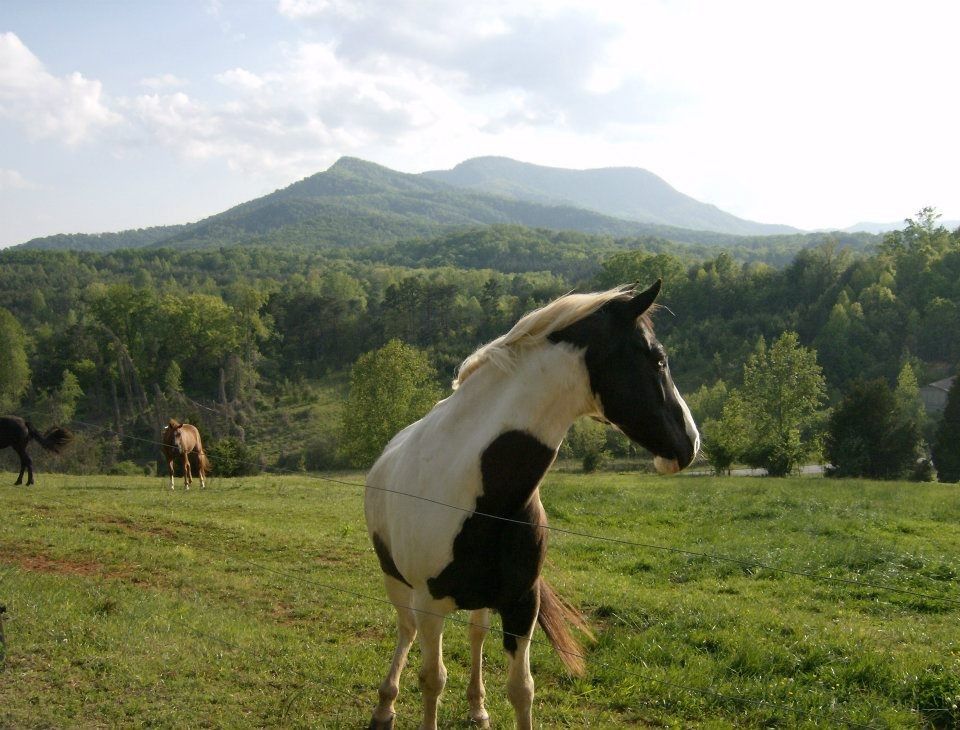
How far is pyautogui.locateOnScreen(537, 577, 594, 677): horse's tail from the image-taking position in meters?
4.43

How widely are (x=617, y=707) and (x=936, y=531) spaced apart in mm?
10024

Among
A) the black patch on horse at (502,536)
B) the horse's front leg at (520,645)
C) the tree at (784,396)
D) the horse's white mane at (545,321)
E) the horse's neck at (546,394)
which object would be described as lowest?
the tree at (784,396)

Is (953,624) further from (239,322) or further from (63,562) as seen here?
(239,322)

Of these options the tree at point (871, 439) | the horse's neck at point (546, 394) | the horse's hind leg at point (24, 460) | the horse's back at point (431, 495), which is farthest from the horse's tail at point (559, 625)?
the tree at point (871, 439)

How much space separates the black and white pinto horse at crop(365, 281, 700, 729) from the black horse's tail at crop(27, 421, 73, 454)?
53.2 feet

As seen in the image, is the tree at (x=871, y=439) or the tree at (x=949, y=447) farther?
the tree at (x=949, y=447)

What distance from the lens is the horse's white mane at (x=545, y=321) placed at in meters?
3.20

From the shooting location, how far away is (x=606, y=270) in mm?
80750

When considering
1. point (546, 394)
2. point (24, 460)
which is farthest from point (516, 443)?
point (24, 460)

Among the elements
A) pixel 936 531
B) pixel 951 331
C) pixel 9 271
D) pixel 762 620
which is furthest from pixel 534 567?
pixel 9 271

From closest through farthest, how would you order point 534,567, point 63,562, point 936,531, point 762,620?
point 534,567
point 762,620
point 63,562
point 936,531

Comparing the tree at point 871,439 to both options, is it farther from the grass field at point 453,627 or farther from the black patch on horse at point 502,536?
the black patch on horse at point 502,536

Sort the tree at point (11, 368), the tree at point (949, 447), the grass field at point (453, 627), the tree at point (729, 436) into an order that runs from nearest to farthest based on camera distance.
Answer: the grass field at point (453, 627) → the tree at point (729, 436) → the tree at point (949, 447) → the tree at point (11, 368)

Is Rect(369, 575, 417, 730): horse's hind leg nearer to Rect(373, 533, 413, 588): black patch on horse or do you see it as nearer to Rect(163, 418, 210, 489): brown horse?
Rect(373, 533, 413, 588): black patch on horse
